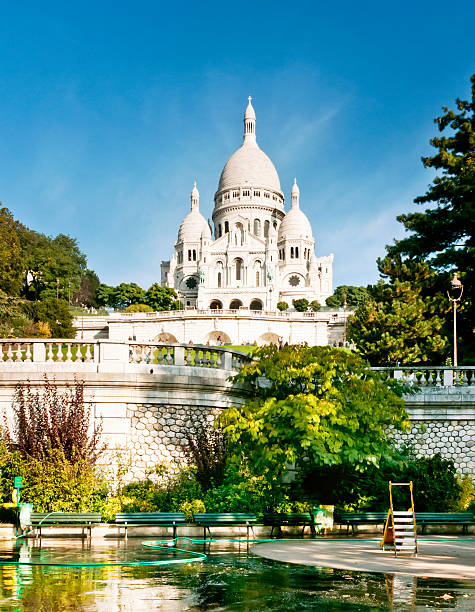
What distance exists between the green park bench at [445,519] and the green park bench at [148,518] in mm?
6047

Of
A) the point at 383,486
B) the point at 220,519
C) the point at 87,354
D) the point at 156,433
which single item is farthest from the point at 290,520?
the point at 87,354

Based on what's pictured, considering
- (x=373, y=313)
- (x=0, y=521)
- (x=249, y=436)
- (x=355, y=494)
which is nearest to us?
(x=0, y=521)

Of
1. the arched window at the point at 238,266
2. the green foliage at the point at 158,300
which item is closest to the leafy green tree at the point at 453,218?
the green foliage at the point at 158,300

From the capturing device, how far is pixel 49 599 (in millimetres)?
8266

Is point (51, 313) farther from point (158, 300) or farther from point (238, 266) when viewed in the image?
point (238, 266)

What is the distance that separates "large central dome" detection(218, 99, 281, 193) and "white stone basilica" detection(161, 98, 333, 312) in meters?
0.25

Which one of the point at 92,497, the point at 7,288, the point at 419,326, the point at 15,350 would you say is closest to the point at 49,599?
the point at 92,497

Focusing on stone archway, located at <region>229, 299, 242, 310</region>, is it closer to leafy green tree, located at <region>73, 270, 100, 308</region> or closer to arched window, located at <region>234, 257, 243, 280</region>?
arched window, located at <region>234, 257, 243, 280</region>

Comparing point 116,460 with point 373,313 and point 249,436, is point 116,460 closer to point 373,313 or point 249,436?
point 249,436

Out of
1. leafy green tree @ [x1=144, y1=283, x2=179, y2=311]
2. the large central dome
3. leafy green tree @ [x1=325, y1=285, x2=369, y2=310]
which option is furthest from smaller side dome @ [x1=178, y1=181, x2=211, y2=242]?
leafy green tree @ [x1=144, y1=283, x2=179, y2=311]

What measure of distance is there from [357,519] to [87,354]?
798 cm

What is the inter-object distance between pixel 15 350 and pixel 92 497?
4.24 meters

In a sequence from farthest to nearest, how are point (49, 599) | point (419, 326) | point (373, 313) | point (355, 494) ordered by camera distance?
point (373, 313)
point (419, 326)
point (355, 494)
point (49, 599)

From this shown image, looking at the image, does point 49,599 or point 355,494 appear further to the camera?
point 355,494
